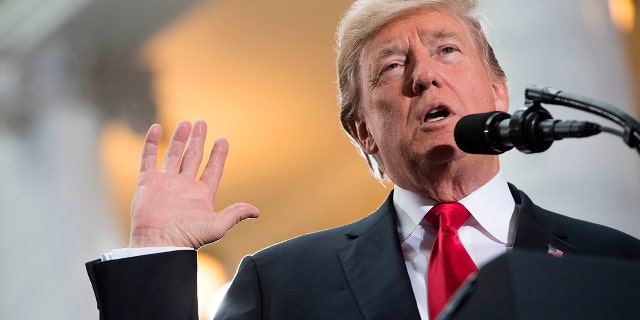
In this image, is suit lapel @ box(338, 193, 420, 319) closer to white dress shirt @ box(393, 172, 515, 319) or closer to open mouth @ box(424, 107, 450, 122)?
white dress shirt @ box(393, 172, 515, 319)

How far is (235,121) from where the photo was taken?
321 cm

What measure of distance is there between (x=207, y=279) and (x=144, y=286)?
154 centimetres

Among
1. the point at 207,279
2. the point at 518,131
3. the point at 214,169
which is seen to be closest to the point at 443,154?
the point at 214,169

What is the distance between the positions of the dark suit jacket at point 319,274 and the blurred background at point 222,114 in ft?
3.78

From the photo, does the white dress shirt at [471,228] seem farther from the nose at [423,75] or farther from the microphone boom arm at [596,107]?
the microphone boom arm at [596,107]

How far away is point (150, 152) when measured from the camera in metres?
1.64

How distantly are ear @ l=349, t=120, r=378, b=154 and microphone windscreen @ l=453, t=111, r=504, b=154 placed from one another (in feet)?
2.43

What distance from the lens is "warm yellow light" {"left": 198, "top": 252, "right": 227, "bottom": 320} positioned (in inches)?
117

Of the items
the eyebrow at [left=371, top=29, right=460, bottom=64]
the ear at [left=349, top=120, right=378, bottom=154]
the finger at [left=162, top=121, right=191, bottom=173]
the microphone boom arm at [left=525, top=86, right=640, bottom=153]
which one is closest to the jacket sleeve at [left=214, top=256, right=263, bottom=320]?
the finger at [left=162, top=121, right=191, bottom=173]

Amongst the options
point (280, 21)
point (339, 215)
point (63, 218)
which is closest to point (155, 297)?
point (63, 218)

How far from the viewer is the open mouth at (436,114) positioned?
1.80m

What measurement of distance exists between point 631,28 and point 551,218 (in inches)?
64.3

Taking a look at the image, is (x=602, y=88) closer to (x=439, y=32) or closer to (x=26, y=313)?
(x=439, y=32)

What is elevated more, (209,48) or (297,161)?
(209,48)
